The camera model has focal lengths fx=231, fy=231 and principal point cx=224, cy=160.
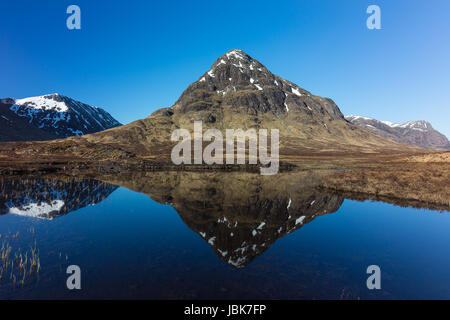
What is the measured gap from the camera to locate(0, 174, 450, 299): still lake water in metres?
Answer: 12.5

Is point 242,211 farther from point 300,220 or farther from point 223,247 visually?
point 223,247

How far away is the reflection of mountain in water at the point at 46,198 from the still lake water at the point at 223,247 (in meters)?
0.22

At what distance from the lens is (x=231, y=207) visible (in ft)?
103

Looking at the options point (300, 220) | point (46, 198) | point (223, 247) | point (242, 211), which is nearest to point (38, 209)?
point (46, 198)

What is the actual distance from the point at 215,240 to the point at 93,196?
26238 mm

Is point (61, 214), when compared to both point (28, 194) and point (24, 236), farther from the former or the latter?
point (28, 194)

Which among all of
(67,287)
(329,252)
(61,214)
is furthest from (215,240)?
(61,214)

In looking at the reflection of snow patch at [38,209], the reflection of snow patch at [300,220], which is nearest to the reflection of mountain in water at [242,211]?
the reflection of snow patch at [300,220]

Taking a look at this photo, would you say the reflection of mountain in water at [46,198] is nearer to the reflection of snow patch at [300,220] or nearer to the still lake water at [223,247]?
the still lake water at [223,247]

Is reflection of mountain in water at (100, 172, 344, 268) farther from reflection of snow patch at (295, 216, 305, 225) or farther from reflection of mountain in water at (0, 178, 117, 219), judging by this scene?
reflection of mountain in water at (0, 178, 117, 219)

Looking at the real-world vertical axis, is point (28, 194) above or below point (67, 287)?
above

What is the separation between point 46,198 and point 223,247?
29.2 meters

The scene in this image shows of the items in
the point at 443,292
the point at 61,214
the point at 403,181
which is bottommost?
the point at 443,292
